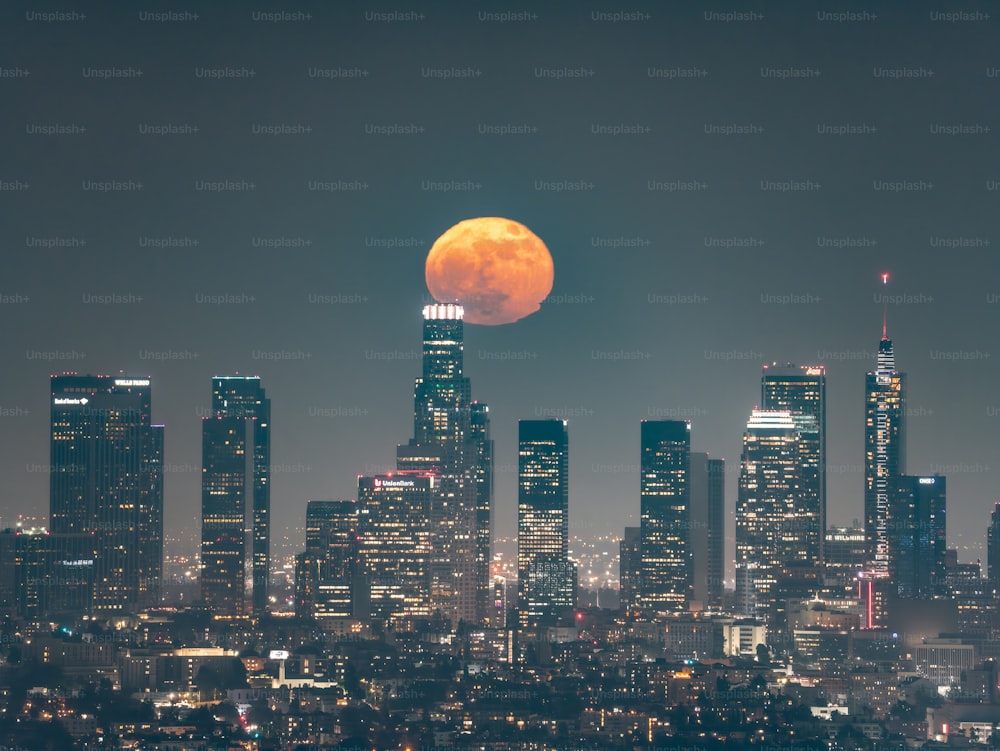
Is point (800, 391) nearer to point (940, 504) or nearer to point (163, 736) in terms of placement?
point (940, 504)

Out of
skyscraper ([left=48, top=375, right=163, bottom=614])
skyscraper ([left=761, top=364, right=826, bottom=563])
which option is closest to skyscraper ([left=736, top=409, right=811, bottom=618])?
skyscraper ([left=761, top=364, right=826, bottom=563])

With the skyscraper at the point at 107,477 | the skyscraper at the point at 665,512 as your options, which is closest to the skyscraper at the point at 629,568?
the skyscraper at the point at 665,512

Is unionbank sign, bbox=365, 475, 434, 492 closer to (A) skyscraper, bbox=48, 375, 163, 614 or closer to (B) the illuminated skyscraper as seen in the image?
(B) the illuminated skyscraper

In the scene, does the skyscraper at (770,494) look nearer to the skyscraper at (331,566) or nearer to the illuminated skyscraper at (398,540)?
the illuminated skyscraper at (398,540)

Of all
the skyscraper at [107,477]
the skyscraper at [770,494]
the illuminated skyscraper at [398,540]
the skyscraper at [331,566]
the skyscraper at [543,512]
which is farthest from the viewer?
the skyscraper at [770,494]

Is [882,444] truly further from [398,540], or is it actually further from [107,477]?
[107,477]
